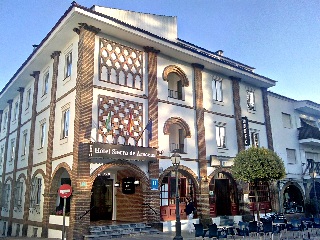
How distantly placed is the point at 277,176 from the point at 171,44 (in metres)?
10.2

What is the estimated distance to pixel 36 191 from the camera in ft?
65.5

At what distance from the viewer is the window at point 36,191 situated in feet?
64.2

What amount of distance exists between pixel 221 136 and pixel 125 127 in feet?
28.1

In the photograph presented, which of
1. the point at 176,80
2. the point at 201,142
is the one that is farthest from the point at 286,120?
the point at 176,80

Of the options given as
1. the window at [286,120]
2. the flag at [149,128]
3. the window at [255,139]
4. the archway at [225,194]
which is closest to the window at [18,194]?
the flag at [149,128]

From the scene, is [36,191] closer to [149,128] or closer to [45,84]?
[45,84]

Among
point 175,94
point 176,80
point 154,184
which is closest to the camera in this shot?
point 154,184

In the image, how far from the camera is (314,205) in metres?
25.6

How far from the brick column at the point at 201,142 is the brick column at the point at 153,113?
363cm

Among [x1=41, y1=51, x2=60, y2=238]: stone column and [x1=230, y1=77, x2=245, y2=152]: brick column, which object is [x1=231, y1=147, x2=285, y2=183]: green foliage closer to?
[x1=230, y1=77, x2=245, y2=152]: brick column

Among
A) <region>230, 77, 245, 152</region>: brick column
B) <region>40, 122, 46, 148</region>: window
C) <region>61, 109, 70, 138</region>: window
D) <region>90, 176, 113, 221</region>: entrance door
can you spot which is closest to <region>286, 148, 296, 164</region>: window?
<region>230, 77, 245, 152</region>: brick column

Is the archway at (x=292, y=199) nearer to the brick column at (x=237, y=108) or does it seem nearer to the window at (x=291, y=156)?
the window at (x=291, y=156)

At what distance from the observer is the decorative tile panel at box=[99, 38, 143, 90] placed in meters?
17.2

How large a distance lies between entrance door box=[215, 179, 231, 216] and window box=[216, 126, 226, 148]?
2.79m
